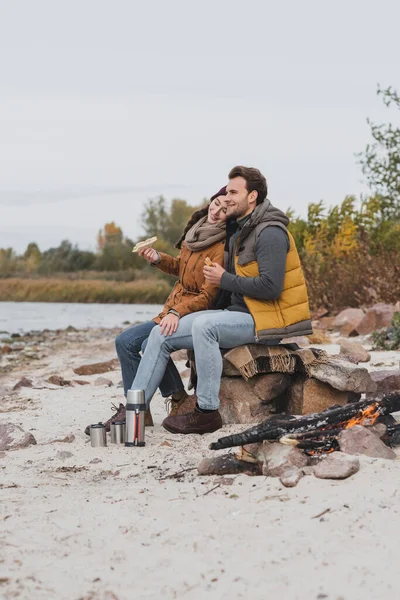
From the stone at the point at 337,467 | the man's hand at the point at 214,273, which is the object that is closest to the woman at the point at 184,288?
the man's hand at the point at 214,273

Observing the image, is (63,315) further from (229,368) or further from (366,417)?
(366,417)

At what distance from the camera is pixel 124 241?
5166 cm

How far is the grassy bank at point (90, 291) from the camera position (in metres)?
40.7

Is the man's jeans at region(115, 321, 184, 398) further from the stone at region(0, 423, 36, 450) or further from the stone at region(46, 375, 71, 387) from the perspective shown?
the stone at region(46, 375, 71, 387)

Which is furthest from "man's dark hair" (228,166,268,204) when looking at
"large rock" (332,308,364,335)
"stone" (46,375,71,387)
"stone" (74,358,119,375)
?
"large rock" (332,308,364,335)

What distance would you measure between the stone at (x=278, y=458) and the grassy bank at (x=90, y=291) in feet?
117

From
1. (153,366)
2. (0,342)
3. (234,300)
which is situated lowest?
(0,342)

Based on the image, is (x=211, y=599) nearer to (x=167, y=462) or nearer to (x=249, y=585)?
(x=249, y=585)

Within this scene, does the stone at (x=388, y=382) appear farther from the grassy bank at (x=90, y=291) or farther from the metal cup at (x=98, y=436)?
the grassy bank at (x=90, y=291)

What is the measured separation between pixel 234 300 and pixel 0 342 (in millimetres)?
14054

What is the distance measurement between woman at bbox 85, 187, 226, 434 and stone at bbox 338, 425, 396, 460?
150cm

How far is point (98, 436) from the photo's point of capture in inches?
203

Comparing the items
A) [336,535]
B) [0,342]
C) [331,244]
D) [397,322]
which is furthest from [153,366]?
[0,342]

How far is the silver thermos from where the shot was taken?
16.7ft
